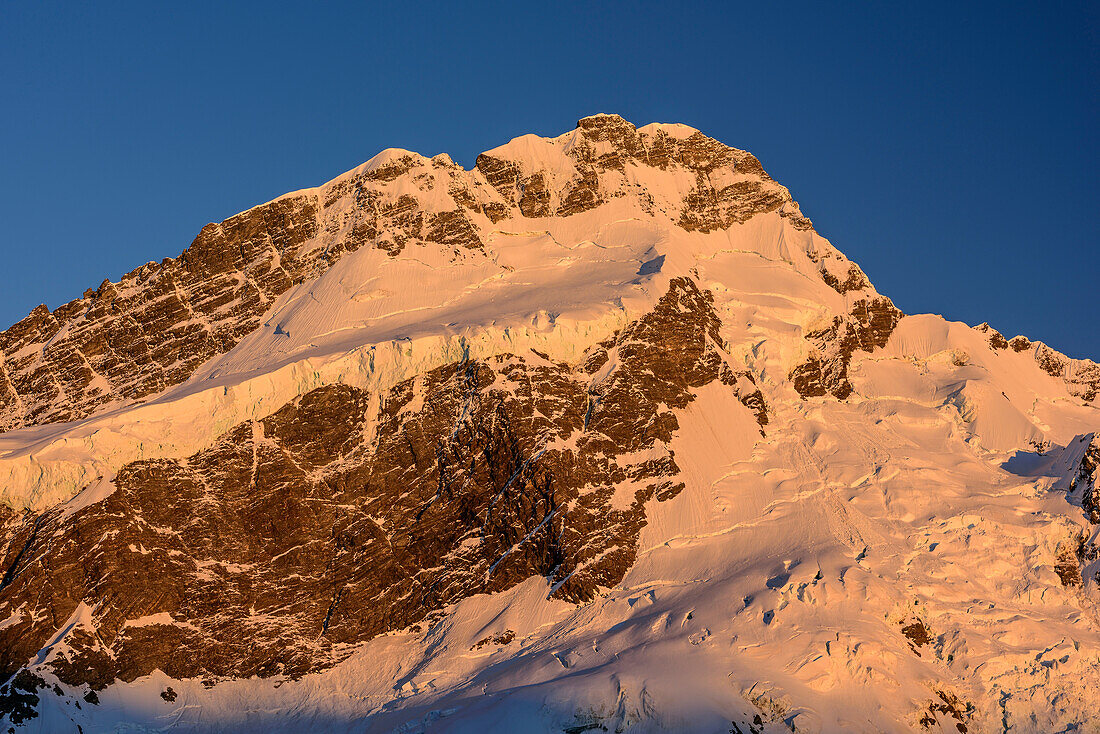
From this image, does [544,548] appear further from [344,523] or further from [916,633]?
[916,633]

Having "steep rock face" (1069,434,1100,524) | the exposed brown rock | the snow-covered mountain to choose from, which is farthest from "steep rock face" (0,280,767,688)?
"steep rock face" (1069,434,1100,524)

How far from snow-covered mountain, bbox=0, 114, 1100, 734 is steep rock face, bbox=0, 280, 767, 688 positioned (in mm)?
339

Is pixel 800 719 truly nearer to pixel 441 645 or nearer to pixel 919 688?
pixel 919 688

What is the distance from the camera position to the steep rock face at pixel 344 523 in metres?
167

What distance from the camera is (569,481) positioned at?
569ft

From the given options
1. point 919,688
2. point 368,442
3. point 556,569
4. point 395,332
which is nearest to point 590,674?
point 556,569

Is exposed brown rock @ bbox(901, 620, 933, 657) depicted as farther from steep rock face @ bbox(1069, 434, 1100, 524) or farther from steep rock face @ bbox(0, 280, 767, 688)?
steep rock face @ bbox(0, 280, 767, 688)

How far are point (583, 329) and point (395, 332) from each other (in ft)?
91.8

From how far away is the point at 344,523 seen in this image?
176375 millimetres

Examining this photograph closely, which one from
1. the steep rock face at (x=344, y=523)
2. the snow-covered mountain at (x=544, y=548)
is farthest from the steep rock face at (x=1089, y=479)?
the steep rock face at (x=344, y=523)

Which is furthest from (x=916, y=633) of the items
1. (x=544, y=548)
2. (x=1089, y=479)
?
(x=544, y=548)

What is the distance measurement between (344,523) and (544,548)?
2752 centimetres

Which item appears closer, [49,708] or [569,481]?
[49,708]

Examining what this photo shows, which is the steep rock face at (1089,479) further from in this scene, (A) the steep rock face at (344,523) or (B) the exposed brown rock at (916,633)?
(A) the steep rock face at (344,523)
